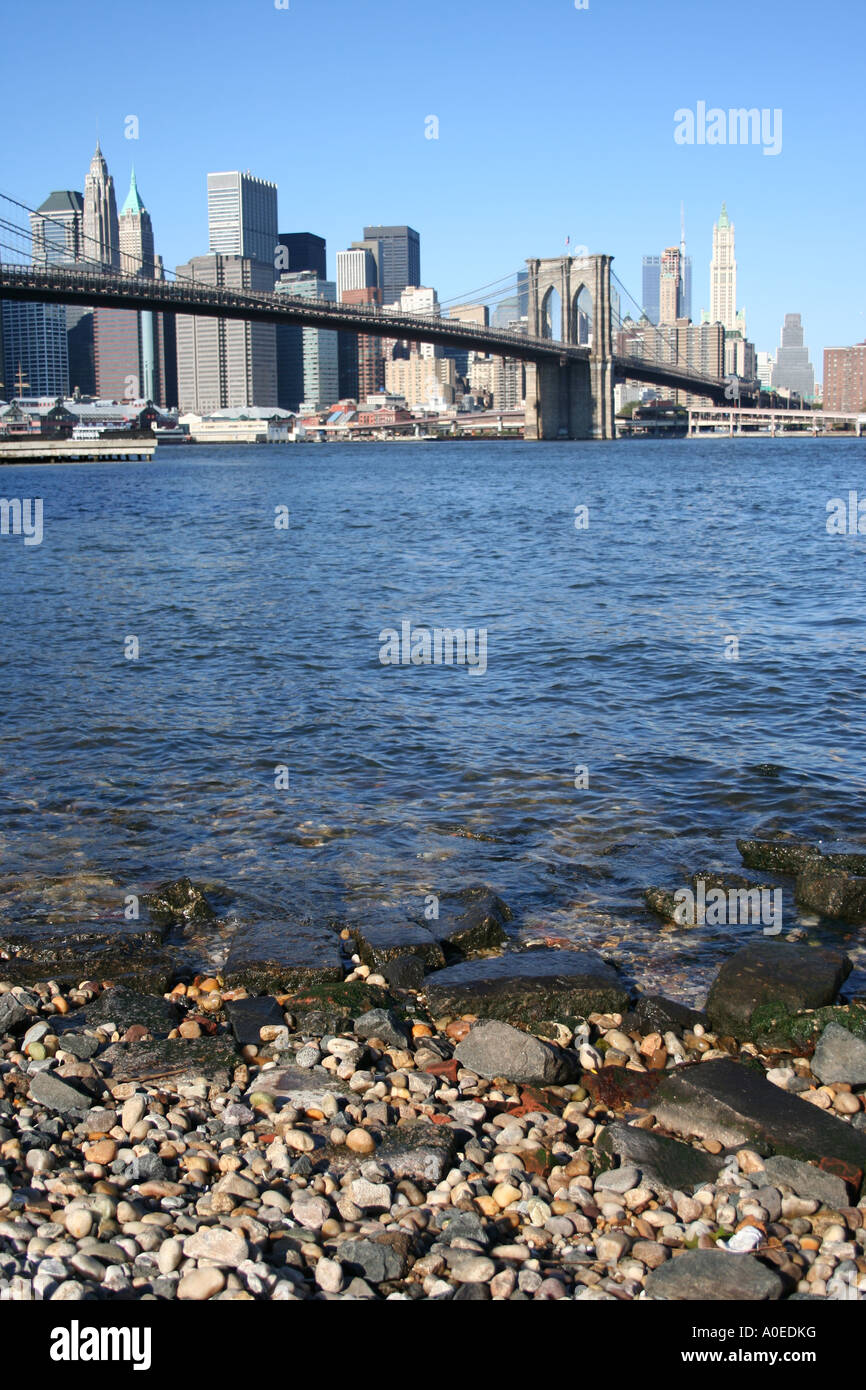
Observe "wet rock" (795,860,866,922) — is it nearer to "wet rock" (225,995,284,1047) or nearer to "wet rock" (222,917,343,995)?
"wet rock" (222,917,343,995)

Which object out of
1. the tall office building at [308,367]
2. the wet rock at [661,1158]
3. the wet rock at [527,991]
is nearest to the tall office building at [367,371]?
the tall office building at [308,367]

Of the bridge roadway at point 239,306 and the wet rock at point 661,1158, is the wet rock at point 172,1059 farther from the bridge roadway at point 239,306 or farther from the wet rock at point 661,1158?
the bridge roadway at point 239,306

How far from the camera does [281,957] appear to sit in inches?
220

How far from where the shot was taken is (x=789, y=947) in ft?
17.9

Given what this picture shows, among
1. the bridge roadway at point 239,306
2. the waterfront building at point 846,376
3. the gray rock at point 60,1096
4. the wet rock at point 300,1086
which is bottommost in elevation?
the wet rock at point 300,1086

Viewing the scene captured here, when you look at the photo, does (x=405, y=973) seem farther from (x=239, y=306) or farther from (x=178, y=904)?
(x=239, y=306)

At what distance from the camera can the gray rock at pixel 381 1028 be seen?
4824mm

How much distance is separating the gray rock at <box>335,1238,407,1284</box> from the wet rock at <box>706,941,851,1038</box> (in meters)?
2.05

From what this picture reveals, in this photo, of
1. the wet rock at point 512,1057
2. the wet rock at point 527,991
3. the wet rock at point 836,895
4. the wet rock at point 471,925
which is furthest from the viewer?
the wet rock at point 836,895

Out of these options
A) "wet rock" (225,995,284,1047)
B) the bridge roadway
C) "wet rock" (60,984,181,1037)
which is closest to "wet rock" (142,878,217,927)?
"wet rock" (60,984,181,1037)

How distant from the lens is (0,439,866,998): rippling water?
22.6ft

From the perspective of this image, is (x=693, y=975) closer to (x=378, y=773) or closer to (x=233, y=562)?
(x=378, y=773)

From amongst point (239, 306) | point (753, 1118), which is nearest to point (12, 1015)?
point (753, 1118)

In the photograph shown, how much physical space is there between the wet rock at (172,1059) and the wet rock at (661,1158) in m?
1.40
